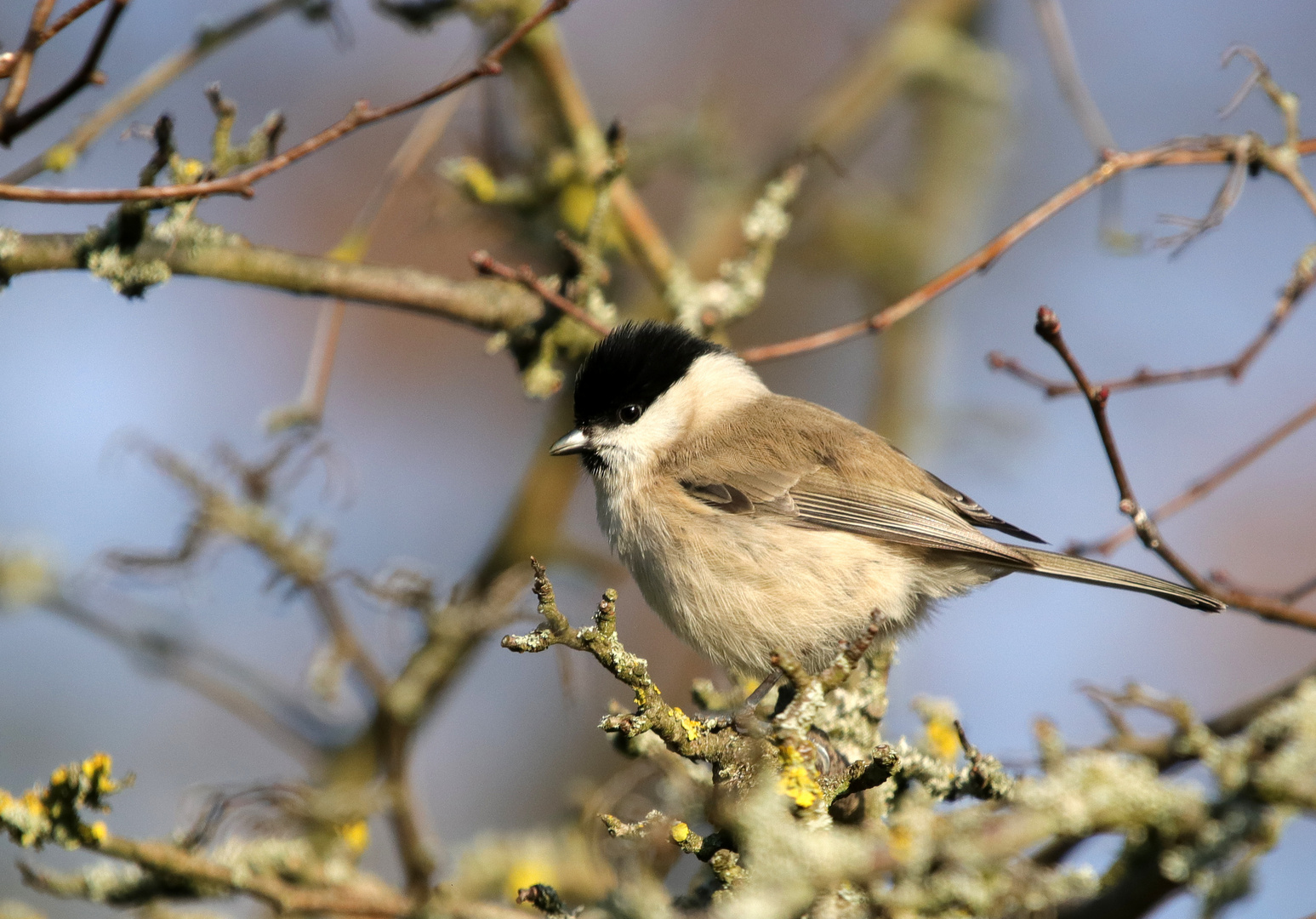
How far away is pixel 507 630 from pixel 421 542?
7.03 ft

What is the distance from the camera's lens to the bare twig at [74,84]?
73.4 inches

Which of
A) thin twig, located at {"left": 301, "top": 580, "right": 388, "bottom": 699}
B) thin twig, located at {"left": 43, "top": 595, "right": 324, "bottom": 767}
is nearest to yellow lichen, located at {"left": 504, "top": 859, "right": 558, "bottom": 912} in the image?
thin twig, located at {"left": 301, "top": 580, "right": 388, "bottom": 699}

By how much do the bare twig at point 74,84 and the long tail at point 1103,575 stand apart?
86.2 inches

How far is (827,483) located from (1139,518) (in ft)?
2.90

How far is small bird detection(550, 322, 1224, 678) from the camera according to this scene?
254cm

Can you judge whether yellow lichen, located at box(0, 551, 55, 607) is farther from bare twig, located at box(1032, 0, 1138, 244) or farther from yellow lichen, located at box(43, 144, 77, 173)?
bare twig, located at box(1032, 0, 1138, 244)

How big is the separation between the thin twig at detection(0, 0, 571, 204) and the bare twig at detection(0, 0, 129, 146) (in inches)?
6.6

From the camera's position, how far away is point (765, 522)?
2.67 metres

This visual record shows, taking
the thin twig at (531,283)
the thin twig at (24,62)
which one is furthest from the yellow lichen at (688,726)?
the thin twig at (24,62)

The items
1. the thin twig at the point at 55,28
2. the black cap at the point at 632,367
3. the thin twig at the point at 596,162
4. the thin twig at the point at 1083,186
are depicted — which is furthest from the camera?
the thin twig at the point at 596,162

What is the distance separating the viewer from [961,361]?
16.1 ft

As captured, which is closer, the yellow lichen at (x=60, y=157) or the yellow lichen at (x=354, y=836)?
the yellow lichen at (x=60, y=157)

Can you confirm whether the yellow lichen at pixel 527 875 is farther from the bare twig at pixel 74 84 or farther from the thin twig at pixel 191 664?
the bare twig at pixel 74 84

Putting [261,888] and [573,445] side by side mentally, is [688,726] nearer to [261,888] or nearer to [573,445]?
[261,888]
